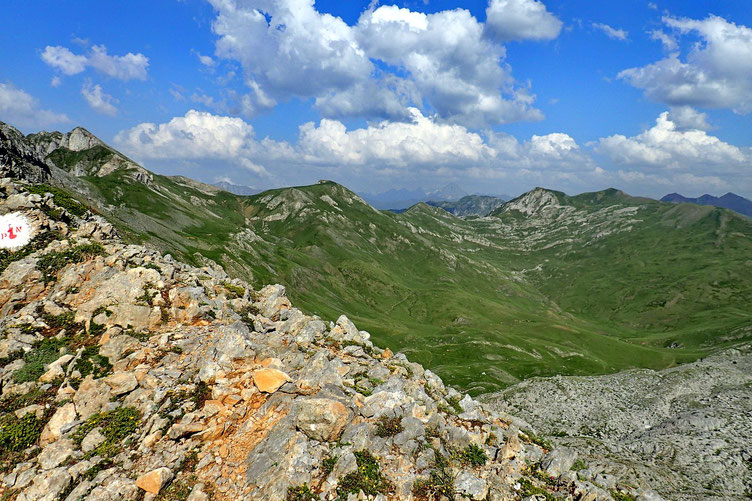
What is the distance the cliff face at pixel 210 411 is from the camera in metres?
14.5

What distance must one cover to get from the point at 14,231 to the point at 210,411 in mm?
26230

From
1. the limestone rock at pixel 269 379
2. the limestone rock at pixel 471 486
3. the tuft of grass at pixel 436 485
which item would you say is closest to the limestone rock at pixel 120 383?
the limestone rock at pixel 269 379

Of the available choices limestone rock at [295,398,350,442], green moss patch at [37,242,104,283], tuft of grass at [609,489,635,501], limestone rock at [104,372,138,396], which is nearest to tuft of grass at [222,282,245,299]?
green moss patch at [37,242,104,283]

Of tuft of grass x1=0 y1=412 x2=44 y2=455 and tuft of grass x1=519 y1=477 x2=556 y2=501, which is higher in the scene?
tuft of grass x1=0 y1=412 x2=44 y2=455

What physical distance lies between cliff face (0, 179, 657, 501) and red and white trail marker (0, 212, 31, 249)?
1967 mm

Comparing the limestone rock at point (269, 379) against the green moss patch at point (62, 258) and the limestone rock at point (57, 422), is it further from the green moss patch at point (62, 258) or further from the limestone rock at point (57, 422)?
the green moss patch at point (62, 258)

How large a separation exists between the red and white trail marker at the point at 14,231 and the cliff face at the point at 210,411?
6.45 ft

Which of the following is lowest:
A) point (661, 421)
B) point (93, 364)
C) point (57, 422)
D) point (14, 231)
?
point (661, 421)

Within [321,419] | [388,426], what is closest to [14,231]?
[321,419]

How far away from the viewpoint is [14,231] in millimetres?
28188

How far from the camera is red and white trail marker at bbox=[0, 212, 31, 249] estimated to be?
90.7 feet

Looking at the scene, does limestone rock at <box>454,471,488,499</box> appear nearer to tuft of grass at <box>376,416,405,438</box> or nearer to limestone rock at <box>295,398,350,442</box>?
tuft of grass at <box>376,416,405,438</box>

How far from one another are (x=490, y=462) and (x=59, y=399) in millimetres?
22222

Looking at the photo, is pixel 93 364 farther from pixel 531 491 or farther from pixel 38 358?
pixel 531 491
